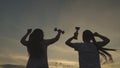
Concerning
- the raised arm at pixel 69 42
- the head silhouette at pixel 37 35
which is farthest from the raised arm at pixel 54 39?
the raised arm at pixel 69 42

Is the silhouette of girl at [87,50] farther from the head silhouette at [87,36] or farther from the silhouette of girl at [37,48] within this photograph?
the silhouette of girl at [37,48]

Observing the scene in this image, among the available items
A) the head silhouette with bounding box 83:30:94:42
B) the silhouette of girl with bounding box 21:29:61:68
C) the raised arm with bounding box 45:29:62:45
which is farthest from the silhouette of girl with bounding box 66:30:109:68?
the silhouette of girl with bounding box 21:29:61:68

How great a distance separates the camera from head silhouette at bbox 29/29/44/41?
11102mm

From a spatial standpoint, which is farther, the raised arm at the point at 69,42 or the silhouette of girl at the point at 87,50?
the raised arm at the point at 69,42

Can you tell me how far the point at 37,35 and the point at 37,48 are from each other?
487 mm

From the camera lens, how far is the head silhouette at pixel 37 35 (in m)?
11.1

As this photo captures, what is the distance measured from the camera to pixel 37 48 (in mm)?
10992

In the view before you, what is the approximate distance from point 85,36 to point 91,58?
0.93 meters

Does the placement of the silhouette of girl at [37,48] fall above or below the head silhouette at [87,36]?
below

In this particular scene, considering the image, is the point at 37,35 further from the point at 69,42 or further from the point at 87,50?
the point at 87,50

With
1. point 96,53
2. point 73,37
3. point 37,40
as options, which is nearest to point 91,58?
point 96,53

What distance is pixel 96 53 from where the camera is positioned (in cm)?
1116

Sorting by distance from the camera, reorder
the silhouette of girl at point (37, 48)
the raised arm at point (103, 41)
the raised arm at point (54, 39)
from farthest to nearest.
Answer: the raised arm at point (103, 41)
the raised arm at point (54, 39)
the silhouette of girl at point (37, 48)

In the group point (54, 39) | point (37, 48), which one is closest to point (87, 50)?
point (54, 39)
